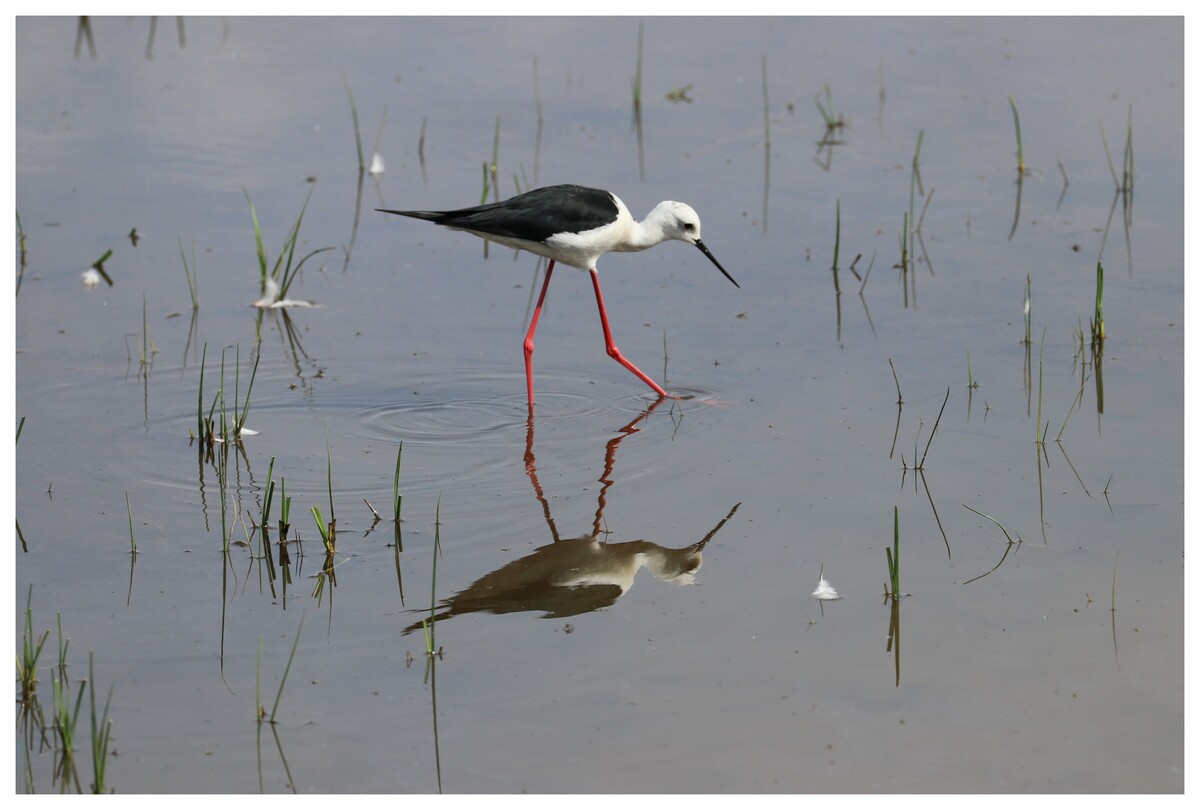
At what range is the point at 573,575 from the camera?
504 cm

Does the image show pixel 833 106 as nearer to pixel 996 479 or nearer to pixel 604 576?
pixel 996 479

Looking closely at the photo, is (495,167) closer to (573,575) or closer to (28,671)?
(573,575)

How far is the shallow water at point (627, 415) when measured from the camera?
13.5 ft

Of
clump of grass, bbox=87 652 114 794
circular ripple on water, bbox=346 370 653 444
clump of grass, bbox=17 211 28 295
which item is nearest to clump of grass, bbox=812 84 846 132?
circular ripple on water, bbox=346 370 653 444

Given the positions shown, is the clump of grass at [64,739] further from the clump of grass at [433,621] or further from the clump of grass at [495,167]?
the clump of grass at [495,167]

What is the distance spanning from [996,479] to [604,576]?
1.65 meters

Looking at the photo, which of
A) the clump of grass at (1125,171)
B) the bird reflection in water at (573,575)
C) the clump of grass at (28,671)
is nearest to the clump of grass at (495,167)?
the clump of grass at (1125,171)

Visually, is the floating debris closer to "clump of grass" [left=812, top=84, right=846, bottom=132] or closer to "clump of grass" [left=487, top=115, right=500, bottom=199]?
"clump of grass" [left=487, top=115, right=500, bottom=199]

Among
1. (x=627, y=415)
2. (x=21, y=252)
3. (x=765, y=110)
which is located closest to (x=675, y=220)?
(x=627, y=415)

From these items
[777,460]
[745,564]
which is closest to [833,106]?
[777,460]

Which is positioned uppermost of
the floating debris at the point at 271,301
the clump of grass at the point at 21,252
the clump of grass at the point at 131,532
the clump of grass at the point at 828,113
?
the clump of grass at the point at 828,113

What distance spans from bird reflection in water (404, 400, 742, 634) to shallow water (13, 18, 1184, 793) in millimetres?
57

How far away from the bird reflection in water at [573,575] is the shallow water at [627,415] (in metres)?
0.06

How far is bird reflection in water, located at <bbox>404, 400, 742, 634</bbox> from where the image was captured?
4781 millimetres
